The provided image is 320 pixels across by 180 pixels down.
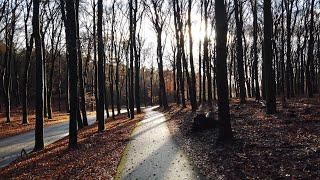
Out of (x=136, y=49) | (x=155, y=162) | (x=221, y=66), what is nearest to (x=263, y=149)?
(x=155, y=162)

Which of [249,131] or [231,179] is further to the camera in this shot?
[249,131]

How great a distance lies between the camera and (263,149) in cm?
1131

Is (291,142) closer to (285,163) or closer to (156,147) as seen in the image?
(285,163)

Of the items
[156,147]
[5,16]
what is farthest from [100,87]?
[5,16]

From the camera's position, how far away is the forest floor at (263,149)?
29.6 feet

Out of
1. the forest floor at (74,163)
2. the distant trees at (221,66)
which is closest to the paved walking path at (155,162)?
the forest floor at (74,163)

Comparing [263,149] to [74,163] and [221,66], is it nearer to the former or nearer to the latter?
[221,66]

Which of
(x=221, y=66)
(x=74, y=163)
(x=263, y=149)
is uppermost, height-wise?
(x=221, y=66)

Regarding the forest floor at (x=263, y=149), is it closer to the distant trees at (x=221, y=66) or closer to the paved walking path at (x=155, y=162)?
the paved walking path at (x=155, y=162)

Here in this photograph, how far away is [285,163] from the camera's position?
30.9 feet

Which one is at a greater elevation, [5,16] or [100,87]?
[5,16]

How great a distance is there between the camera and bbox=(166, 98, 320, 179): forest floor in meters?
9.02

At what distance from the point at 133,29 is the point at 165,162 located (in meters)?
24.2

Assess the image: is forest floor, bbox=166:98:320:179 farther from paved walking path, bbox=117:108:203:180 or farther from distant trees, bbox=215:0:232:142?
distant trees, bbox=215:0:232:142
